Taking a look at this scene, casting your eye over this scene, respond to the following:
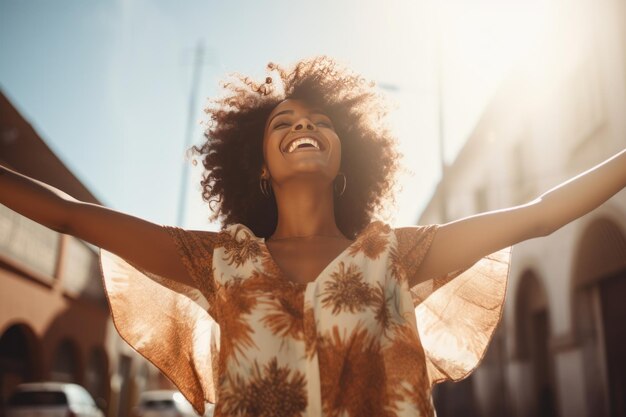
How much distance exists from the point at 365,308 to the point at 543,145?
12939mm

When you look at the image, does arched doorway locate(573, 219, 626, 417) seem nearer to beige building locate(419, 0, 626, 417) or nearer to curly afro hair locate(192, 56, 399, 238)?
beige building locate(419, 0, 626, 417)

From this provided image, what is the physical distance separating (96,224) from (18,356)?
16979 mm

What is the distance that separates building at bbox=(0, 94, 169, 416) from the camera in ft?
48.5

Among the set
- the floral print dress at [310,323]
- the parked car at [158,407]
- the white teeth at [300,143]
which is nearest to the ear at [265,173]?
the white teeth at [300,143]

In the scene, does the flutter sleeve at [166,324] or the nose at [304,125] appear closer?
the flutter sleeve at [166,324]

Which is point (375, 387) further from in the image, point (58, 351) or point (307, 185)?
point (58, 351)

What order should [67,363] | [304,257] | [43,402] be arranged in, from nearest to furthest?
[304,257] → [43,402] → [67,363]

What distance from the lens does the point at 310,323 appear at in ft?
6.60

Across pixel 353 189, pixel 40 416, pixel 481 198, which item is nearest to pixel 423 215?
pixel 481 198

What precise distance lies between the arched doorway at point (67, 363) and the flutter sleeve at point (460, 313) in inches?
732

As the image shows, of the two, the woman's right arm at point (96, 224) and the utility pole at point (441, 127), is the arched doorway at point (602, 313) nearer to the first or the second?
the utility pole at point (441, 127)

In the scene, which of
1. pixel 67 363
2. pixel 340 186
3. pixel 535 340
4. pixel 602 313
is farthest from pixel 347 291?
pixel 67 363

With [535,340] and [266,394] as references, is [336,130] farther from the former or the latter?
[535,340]

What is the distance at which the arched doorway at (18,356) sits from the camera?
53.4 ft
